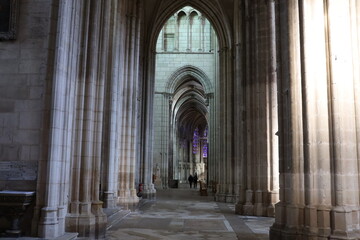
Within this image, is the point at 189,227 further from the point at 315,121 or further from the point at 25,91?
the point at 25,91

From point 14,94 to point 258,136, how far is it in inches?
361

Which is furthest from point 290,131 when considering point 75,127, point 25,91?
point 25,91

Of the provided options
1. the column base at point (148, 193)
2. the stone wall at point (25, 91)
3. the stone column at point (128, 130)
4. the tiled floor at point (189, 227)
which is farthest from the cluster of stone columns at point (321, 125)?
the column base at point (148, 193)

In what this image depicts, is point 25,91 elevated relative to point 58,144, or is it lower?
elevated

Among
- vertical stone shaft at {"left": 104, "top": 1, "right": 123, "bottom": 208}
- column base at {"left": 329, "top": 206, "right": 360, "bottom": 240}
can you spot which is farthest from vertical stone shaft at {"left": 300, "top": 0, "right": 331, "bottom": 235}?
vertical stone shaft at {"left": 104, "top": 1, "right": 123, "bottom": 208}

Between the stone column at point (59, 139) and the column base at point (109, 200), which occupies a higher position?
the stone column at point (59, 139)

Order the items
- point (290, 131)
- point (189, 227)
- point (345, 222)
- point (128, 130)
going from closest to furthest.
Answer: point (345, 222)
point (290, 131)
point (189, 227)
point (128, 130)

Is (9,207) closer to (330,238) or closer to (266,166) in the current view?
(330,238)

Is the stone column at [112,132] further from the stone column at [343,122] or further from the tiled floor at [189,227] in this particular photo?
the stone column at [343,122]

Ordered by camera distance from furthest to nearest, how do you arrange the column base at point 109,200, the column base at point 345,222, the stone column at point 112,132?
the stone column at point 112,132, the column base at point 109,200, the column base at point 345,222

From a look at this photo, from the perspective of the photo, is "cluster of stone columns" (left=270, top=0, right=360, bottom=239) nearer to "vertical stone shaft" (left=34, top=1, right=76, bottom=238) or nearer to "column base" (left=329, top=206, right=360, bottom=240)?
"column base" (left=329, top=206, right=360, bottom=240)

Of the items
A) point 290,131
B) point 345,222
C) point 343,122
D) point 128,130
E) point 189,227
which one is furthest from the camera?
point 128,130

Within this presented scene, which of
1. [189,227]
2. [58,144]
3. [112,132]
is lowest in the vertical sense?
[189,227]

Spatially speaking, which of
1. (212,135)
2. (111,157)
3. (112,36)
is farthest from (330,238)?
(212,135)
